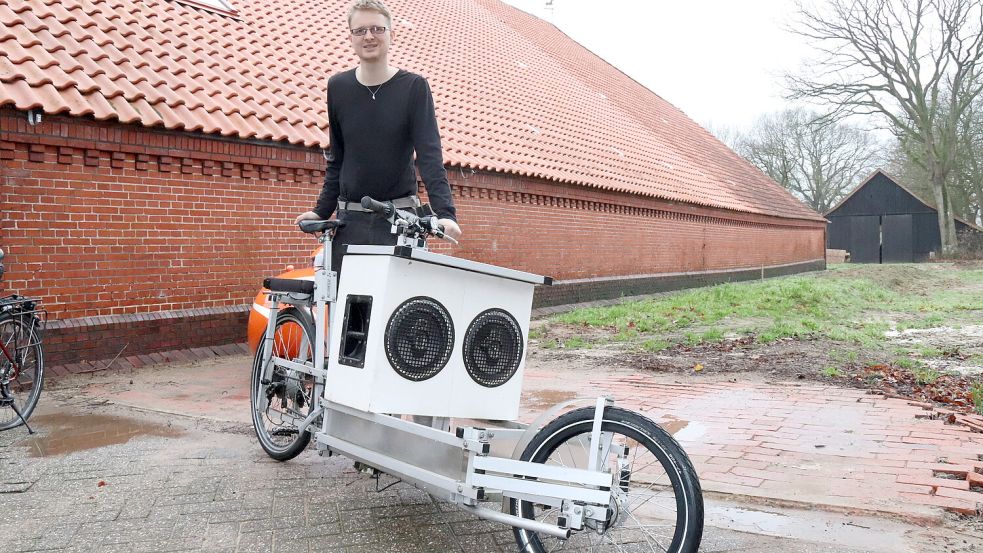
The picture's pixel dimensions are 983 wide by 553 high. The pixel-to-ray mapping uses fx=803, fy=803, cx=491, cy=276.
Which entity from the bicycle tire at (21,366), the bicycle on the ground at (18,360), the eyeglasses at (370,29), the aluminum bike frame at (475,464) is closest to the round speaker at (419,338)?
Result: the aluminum bike frame at (475,464)

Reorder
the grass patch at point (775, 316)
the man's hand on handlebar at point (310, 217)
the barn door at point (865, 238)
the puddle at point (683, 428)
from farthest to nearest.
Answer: the barn door at point (865, 238) → the grass patch at point (775, 316) → the puddle at point (683, 428) → the man's hand on handlebar at point (310, 217)

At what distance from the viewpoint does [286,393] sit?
4.66 m

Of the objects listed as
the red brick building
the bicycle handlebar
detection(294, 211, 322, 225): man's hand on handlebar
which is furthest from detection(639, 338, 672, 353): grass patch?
the bicycle handlebar

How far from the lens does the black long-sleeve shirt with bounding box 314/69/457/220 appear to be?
4.08m

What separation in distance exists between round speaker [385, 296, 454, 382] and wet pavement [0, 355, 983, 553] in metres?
0.79

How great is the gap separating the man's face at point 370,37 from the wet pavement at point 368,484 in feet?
7.31

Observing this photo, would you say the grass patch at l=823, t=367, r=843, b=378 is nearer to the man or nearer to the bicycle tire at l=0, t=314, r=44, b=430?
the man

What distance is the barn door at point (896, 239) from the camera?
51.8 m

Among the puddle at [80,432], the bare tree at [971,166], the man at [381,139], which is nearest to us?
the man at [381,139]

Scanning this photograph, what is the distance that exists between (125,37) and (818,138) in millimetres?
61110

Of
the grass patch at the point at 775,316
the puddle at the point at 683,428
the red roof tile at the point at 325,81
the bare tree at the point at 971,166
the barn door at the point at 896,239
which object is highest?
the bare tree at the point at 971,166

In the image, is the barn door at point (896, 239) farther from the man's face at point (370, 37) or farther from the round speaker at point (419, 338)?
the round speaker at point (419, 338)

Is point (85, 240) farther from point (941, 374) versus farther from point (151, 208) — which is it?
point (941, 374)

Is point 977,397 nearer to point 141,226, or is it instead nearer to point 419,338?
point 419,338
